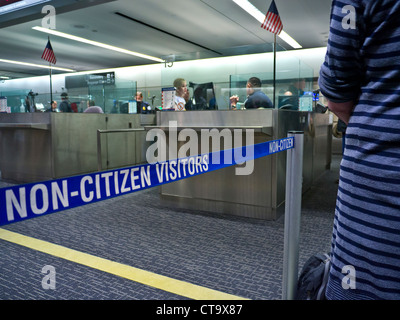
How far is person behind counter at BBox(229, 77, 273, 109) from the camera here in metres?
3.23

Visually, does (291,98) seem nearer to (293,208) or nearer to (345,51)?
(293,208)

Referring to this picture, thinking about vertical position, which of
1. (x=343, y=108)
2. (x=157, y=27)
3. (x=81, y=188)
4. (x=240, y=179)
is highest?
(x=157, y=27)

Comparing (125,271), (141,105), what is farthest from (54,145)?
(125,271)

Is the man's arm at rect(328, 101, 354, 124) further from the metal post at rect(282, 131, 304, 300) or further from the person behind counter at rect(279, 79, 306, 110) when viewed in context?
the person behind counter at rect(279, 79, 306, 110)

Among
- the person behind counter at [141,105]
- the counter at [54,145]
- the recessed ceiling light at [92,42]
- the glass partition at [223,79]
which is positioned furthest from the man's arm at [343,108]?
the recessed ceiling light at [92,42]

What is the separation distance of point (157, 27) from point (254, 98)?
5.29m

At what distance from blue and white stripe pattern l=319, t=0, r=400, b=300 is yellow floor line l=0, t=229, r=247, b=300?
111cm

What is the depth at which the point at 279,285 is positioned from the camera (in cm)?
178

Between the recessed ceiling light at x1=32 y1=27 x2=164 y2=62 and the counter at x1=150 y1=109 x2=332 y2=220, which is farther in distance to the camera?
the recessed ceiling light at x1=32 y1=27 x2=164 y2=62

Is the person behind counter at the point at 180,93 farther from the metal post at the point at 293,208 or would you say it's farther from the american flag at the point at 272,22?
the metal post at the point at 293,208

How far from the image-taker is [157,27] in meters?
7.58

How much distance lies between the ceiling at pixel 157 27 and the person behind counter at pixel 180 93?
30 cm

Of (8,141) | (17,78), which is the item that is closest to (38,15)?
(8,141)

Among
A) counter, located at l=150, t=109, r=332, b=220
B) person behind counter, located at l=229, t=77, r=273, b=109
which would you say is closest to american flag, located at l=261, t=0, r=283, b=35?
person behind counter, located at l=229, t=77, r=273, b=109
